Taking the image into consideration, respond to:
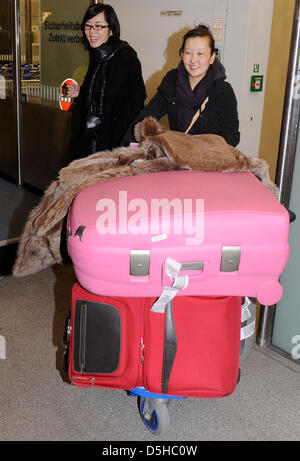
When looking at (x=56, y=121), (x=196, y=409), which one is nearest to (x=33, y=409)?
(x=196, y=409)

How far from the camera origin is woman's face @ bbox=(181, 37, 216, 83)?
209 cm

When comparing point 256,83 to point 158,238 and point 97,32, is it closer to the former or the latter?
point 97,32

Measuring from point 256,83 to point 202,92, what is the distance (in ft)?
6.86

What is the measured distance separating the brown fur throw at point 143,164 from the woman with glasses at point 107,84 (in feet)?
3.44

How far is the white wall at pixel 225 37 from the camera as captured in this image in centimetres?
389

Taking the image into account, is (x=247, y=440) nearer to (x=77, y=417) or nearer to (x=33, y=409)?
(x=77, y=417)

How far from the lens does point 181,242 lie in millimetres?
Result: 1427

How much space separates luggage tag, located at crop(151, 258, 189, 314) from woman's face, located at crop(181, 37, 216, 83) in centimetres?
102

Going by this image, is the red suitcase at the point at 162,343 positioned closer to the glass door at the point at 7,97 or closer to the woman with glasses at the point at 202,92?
the woman with glasses at the point at 202,92

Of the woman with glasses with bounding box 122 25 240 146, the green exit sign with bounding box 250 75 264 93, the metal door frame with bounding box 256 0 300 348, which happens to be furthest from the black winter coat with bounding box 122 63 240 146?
the green exit sign with bounding box 250 75 264 93

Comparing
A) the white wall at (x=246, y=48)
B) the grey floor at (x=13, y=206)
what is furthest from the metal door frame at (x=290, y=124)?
the grey floor at (x=13, y=206)

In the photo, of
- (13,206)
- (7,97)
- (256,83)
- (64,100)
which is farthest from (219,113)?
(7,97)

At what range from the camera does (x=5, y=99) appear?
201 inches
